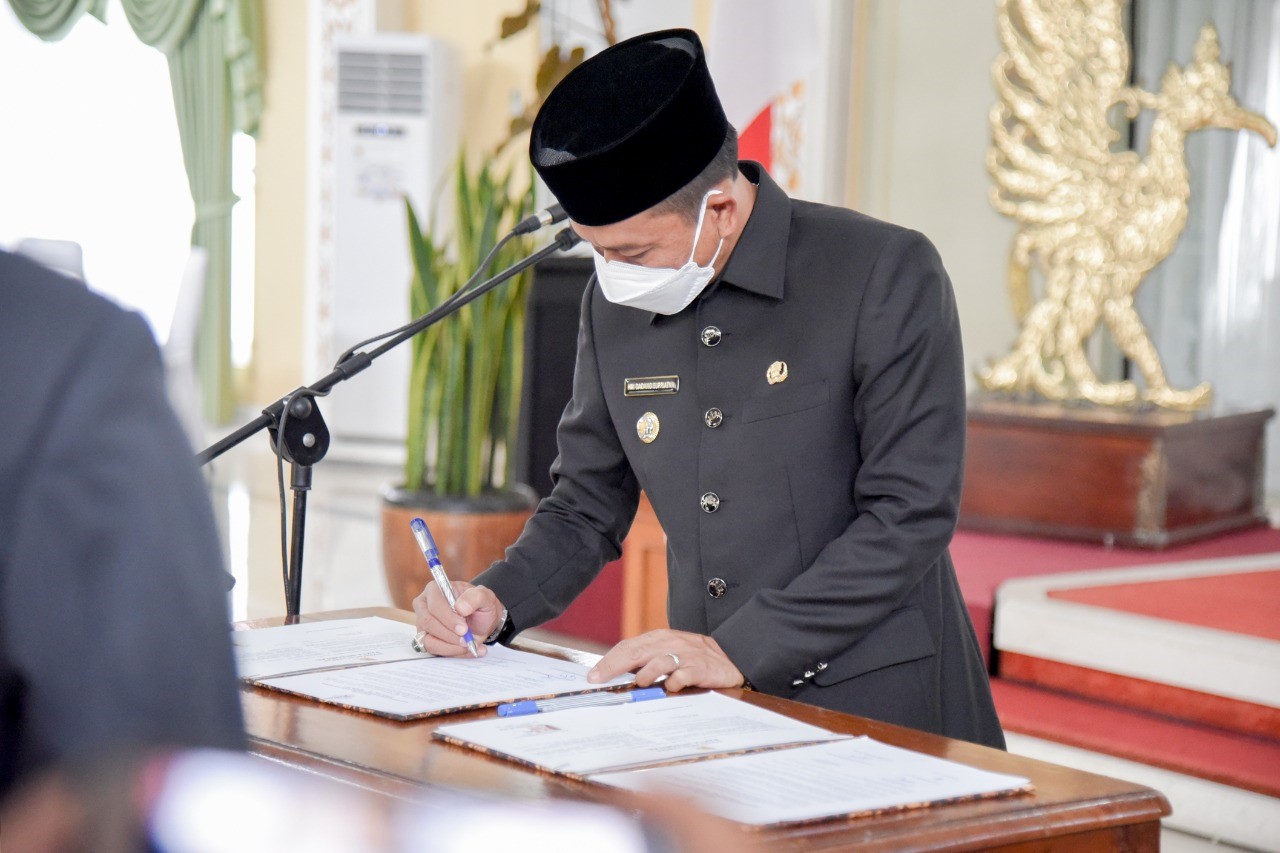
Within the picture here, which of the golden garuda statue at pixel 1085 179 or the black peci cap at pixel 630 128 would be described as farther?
the golden garuda statue at pixel 1085 179

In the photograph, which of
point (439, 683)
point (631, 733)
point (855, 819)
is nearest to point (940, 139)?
point (439, 683)

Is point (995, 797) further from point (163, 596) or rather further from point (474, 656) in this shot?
point (163, 596)

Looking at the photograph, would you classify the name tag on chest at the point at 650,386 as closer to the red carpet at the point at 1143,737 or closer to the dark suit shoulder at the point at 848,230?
the dark suit shoulder at the point at 848,230

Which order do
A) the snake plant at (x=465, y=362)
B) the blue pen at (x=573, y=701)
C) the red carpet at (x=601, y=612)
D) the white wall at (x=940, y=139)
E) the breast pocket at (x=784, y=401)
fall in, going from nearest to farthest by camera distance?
the blue pen at (x=573, y=701)
the breast pocket at (x=784, y=401)
the snake plant at (x=465, y=362)
the red carpet at (x=601, y=612)
the white wall at (x=940, y=139)

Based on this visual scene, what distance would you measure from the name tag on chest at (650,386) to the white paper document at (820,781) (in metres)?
0.64

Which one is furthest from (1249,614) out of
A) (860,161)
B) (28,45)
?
(28,45)

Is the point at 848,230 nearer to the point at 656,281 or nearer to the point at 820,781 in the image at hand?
the point at 656,281

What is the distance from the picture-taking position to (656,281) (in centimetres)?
169

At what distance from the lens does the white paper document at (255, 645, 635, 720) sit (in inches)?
54.4

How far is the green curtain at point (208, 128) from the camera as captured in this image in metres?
9.25

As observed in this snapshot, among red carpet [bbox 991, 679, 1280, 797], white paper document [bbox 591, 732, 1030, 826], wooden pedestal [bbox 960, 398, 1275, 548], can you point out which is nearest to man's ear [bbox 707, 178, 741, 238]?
white paper document [bbox 591, 732, 1030, 826]

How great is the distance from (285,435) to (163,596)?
1.26 m

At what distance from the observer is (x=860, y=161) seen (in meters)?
5.89

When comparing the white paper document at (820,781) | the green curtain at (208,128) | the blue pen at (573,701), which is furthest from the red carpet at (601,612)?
the green curtain at (208,128)
